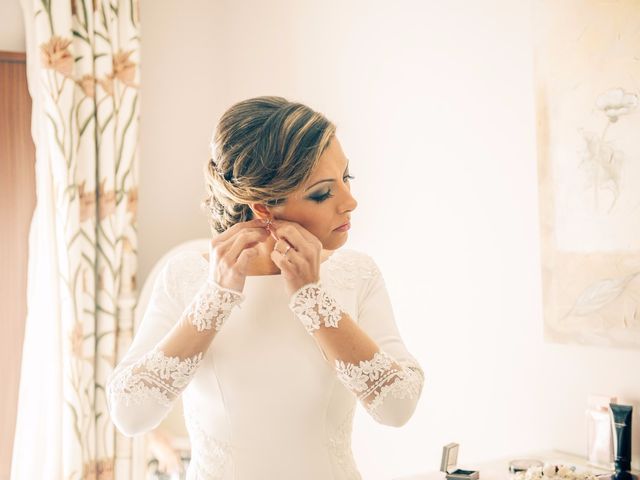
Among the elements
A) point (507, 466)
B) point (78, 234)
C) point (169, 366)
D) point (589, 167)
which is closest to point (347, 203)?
point (169, 366)

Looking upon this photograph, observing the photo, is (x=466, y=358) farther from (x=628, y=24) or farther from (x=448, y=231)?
(x=628, y=24)

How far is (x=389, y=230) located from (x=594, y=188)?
0.80m

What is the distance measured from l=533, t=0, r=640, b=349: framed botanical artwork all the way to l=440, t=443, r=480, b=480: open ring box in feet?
1.28

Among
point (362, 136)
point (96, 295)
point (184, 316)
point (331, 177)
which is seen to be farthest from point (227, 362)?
point (96, 295)

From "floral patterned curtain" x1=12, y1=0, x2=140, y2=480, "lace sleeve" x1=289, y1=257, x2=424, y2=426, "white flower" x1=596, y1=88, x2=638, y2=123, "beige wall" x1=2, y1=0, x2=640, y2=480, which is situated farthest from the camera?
"floral patterned curtain" x1=12, y1=0, x2=140, y2=480

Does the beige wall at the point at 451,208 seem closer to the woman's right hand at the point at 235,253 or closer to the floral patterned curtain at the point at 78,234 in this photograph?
the floral patterned curtain at the point at 78,234

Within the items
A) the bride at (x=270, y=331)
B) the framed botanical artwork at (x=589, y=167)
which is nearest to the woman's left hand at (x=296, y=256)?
the bride at (x=270, y=331)

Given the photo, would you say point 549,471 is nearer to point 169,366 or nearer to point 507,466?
point 507,466

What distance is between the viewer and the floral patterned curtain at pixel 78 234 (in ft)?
9.07

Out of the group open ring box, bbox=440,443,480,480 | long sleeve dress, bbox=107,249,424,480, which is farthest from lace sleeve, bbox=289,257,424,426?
open ring box, bbox=440,443,480,480

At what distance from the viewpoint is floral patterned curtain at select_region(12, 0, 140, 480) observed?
2.77m

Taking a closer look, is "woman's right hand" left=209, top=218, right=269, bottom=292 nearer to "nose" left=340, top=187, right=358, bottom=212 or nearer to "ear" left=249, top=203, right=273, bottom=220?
"ear" left=249, top=203, right=273, bottom=220

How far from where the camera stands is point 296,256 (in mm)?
1256

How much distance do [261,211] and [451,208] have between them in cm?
102
